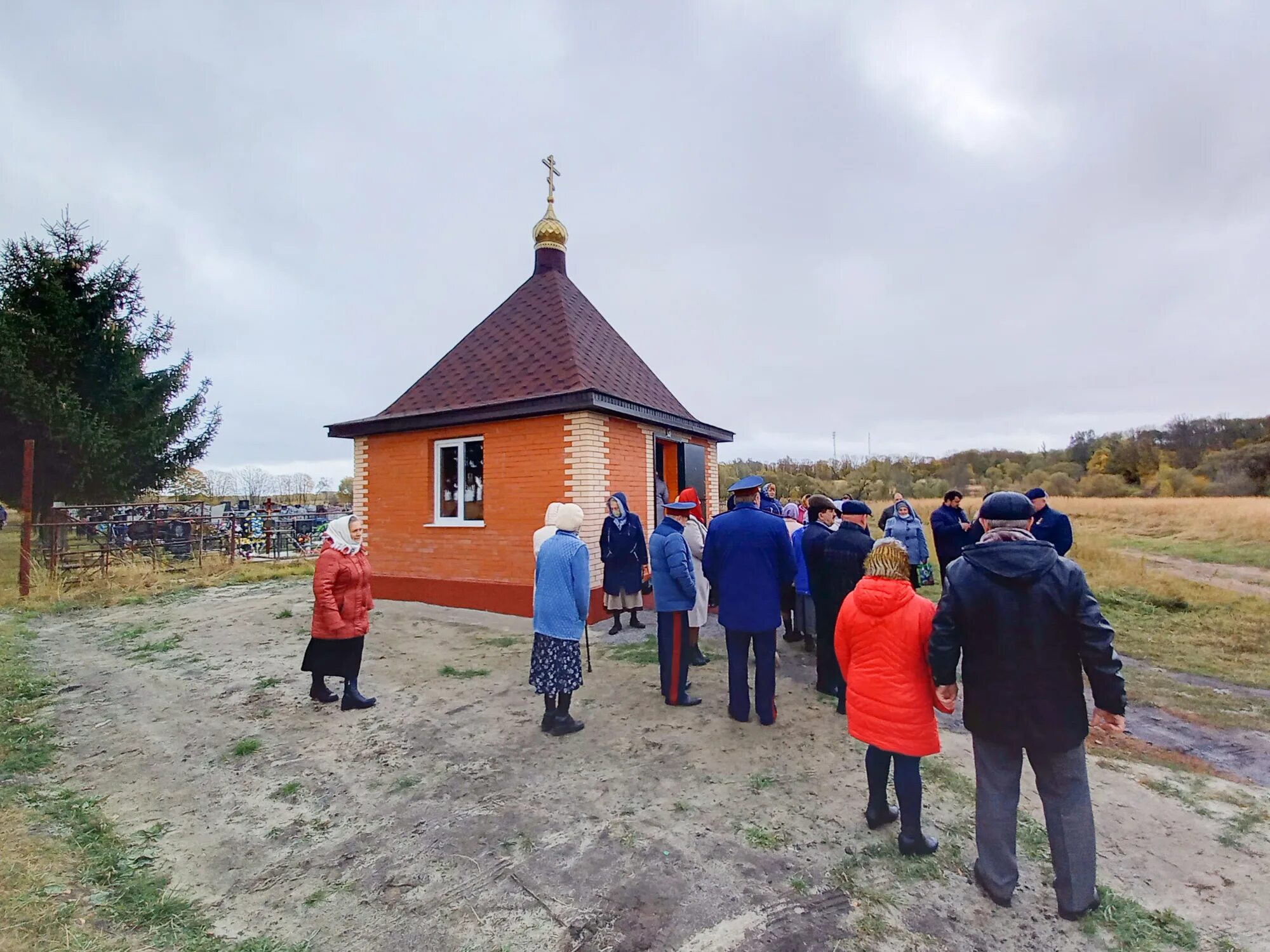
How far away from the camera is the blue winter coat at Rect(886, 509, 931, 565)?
7.93m

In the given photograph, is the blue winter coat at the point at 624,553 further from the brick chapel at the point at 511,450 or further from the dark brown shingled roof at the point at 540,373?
the dark brown shingled roof at the point at 540,373

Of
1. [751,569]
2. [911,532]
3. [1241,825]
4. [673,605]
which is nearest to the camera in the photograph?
[1241,825]

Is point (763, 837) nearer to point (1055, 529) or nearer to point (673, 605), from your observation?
point (673, 605)

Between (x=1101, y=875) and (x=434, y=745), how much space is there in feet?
13.4

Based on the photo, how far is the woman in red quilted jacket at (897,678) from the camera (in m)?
2.84

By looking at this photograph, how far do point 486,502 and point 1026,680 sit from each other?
725cm

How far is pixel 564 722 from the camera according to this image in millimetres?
4441

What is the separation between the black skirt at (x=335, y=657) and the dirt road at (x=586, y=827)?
36 centimetres

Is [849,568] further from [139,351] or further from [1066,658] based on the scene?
[139,351]

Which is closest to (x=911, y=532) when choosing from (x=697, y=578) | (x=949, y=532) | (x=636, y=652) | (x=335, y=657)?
(x=949, y=532)

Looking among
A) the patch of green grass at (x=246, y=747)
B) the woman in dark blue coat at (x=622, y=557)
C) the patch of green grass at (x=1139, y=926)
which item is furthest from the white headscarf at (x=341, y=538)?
→ the patch of green grass at (x=1139, y=926)

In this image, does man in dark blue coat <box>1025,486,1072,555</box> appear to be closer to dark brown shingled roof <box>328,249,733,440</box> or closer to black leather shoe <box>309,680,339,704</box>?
dark brown shingled roof <box>328,249,733,440</box>

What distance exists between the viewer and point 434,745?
4.30 meters

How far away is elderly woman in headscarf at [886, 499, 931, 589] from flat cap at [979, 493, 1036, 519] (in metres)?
5.51
